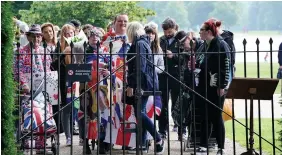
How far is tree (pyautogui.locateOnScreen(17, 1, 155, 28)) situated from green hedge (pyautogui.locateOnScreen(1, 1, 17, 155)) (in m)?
25.7

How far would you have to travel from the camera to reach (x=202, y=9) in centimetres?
12106

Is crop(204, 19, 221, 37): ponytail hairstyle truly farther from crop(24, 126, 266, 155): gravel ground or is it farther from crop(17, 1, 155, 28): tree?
crop(17, 1, 155, 28): tree

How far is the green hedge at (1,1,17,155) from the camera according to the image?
28.3 ft

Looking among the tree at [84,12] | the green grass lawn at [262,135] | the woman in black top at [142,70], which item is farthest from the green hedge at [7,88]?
the tree at [84,12]

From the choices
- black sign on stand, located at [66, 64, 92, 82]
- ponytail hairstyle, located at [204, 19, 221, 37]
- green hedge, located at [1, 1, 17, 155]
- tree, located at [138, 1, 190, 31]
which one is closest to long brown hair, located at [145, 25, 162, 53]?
ponytail hairstyle, located at [204, 19, 221, 37]

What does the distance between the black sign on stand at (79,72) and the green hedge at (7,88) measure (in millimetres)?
1802

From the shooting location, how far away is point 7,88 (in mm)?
8758

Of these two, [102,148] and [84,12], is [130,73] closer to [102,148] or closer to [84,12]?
[102,148]

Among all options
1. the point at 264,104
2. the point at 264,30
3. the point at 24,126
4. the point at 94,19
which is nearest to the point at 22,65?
the point at 24,126

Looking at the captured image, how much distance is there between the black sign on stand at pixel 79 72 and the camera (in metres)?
10.7

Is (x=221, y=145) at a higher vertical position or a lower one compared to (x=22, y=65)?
lower

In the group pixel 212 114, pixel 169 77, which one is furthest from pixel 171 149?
pixel 212 114

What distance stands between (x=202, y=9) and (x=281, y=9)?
11.5m

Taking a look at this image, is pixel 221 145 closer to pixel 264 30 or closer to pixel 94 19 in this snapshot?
pixel 94 19
